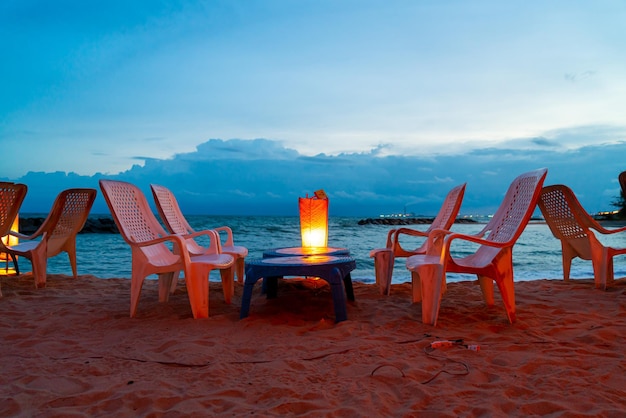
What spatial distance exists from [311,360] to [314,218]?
263 cm

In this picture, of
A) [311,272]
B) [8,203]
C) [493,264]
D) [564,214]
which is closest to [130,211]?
[8,203]

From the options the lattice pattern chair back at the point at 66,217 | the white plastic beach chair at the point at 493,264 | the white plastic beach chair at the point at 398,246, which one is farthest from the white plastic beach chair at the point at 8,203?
the white plastic beach chair at the point at 493,264

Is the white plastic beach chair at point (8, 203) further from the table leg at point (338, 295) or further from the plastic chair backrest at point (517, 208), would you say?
the plastic chair backrest at point (517, 208)

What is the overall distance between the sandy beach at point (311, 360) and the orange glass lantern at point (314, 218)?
1.05 metres

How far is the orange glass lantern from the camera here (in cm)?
489

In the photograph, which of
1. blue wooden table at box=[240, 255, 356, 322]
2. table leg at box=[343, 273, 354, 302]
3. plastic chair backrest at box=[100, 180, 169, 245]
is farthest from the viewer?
table leg at box=[343, 273, 354, 302]

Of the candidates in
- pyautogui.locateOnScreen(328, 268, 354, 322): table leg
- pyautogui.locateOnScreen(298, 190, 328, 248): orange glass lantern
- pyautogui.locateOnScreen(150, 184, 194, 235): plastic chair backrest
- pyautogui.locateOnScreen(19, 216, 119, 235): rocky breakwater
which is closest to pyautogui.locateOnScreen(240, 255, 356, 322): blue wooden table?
pyautogui.locateOnScreen(328, 268, 354, 322): table leg

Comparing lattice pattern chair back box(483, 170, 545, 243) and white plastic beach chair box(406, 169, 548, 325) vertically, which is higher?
lattice pattern chair back box(483, 170, 545, 243)

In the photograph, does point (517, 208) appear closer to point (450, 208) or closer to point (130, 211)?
point (450, 208)

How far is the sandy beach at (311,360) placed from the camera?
182cm

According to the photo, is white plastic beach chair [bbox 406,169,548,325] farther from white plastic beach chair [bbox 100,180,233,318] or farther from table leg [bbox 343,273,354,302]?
white plastic beach chair [bbox 100,180,233,318]

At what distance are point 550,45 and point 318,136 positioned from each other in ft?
38.8

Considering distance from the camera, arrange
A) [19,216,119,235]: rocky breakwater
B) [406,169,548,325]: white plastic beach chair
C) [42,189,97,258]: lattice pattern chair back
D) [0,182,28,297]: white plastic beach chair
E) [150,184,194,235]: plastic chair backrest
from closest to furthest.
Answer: [406,169,548,325]: white plastic beach chair < [0,182,28,297]: white plastic beach chair < [150,184,194,235]: plastic chair backrest < [42,189,97,258]: lattice pattern chair back < [19,216,119,235]: rocky breakwater

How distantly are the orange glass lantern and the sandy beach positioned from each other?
1.05 meters
